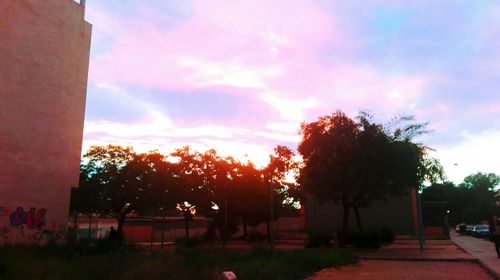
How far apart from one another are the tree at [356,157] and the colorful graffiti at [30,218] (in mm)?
15214

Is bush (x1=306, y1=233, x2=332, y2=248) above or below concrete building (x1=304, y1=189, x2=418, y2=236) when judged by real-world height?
below

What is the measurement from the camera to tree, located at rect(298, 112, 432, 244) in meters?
28.9

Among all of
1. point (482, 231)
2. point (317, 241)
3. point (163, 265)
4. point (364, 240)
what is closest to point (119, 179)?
point (317, 241)

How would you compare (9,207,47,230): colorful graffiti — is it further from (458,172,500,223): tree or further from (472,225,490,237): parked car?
(458,172,500,223): tree

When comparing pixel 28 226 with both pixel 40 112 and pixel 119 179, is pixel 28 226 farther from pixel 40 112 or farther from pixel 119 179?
pixel 119 179

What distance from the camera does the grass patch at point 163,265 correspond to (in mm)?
12938

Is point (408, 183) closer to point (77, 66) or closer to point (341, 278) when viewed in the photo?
point (341, 278)

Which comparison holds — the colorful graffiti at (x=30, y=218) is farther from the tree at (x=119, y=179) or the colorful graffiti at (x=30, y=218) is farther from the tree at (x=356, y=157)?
the tree at (x=356, y=157)

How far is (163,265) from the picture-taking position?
14.5 meters

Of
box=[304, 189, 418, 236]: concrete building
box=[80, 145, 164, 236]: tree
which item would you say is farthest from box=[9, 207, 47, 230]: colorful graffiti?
box=[304, 189, 418, 236]: concrete building

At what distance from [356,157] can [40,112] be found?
1777 centimetres

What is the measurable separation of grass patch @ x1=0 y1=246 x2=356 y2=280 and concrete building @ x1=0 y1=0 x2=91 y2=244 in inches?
231

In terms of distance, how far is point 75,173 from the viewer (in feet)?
94.0

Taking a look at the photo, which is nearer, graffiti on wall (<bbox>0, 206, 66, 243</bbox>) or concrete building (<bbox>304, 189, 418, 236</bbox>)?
graffiti on wall (<bbox>0, 206, 66, 243</bbox>)
